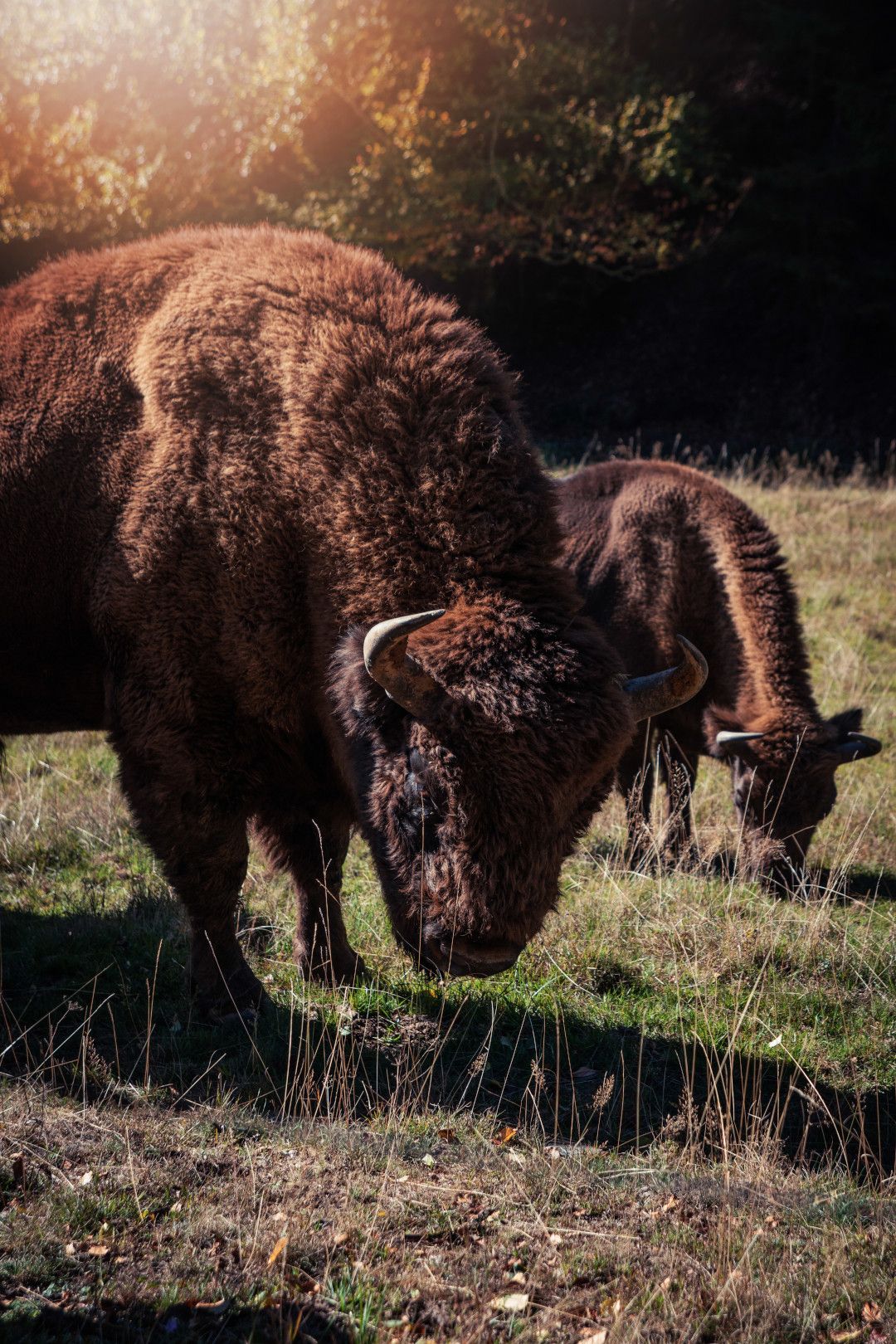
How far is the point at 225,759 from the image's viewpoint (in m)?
4.32

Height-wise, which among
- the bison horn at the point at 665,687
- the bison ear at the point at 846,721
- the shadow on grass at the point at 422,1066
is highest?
the bison horn at the point at 665,687

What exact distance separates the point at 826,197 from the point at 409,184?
9.95m

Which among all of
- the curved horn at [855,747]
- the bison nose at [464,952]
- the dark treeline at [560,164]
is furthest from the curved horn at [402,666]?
the dark treeline at [560,164]

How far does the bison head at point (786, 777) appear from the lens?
6703 mm

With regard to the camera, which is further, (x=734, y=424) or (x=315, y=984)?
(x=734, y=424)

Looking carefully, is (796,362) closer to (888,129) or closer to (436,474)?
(888,129)

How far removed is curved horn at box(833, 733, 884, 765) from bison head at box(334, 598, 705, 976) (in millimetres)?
3447

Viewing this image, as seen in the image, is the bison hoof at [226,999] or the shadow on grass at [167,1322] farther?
the bison hoof at [226,999]

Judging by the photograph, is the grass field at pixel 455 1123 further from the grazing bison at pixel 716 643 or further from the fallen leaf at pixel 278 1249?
the grazing bison at pixel 716 643

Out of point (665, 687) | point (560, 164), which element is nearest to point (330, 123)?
point (560, 164)

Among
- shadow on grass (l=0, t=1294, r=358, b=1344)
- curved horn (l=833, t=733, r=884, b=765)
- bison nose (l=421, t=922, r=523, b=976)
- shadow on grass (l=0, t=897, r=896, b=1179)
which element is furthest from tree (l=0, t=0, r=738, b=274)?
shadow on grass (l=0, t=1294, r=358, b=1344)

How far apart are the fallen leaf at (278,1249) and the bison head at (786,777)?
438 centimetres

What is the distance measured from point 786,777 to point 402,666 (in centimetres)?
403

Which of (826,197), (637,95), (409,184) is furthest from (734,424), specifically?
(409,184)
